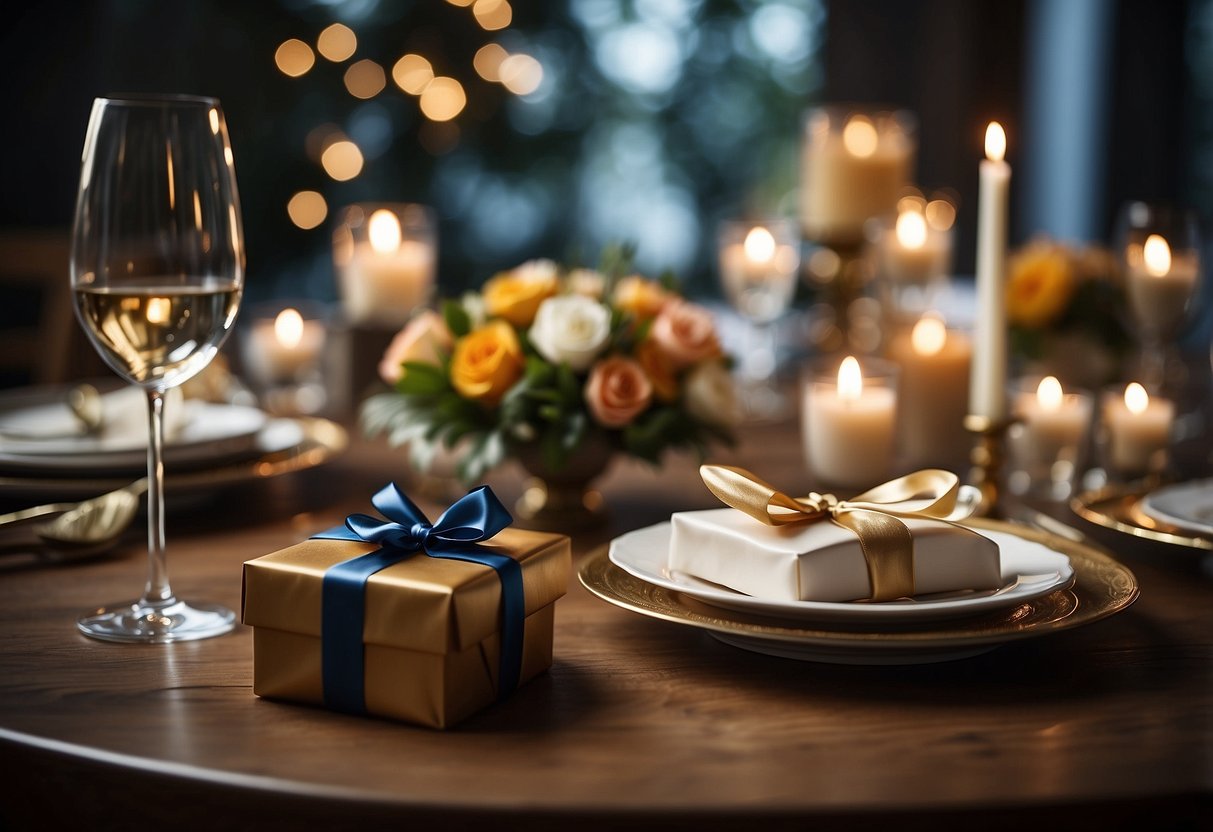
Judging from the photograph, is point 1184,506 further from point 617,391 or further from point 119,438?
point 119,438

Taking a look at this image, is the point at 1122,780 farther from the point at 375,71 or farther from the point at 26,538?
the point at 375,71

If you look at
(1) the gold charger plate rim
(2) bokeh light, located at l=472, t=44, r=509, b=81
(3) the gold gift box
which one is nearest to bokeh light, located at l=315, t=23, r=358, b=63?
(2) bokeh light, located at l=472, t=44, r=509, b=81

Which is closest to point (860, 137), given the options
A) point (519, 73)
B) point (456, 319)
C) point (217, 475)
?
point (456, 319)

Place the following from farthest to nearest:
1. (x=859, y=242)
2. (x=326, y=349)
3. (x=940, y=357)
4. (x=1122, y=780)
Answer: (x=859, y=242)
(x=326, y=349)
(x=940, y=357)
(x=1122, y=780)

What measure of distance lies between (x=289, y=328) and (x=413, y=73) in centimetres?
213

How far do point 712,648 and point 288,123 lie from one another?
3.73m

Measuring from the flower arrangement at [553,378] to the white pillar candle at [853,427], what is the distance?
0.48ft

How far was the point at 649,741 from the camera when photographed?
741mm

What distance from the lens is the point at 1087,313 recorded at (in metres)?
1.81

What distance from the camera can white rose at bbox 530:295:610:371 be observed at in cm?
122

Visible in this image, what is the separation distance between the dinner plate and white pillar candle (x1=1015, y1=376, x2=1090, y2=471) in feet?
2.82

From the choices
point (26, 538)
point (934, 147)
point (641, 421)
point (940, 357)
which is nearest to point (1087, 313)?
point (940, 357)

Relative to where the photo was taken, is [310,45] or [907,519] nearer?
[907,519]

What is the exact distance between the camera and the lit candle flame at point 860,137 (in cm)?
207
